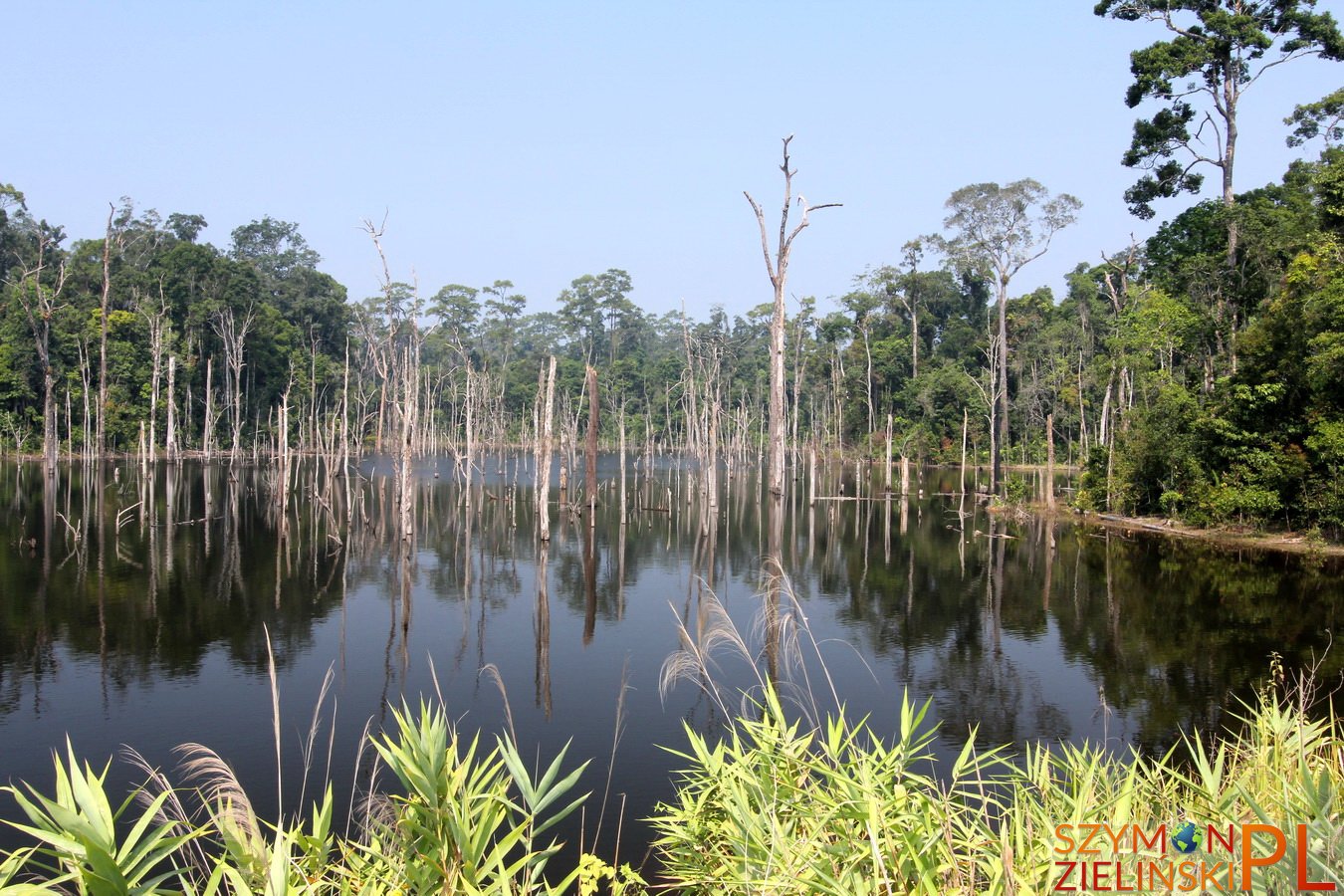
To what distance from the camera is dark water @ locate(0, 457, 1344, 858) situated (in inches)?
330

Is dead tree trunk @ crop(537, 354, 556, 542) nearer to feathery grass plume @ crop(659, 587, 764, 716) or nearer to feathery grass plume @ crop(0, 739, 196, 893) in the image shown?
feathery grass plume @ crop(659, 587, 764, 716)

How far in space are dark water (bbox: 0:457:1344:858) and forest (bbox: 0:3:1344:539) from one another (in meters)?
3.59

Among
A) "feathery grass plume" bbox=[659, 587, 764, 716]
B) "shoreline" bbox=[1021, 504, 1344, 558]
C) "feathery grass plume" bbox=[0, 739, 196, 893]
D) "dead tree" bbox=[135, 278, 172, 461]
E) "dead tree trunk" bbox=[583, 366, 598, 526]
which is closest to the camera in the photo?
"feathery grass plume" bbox=[0, 739, 196, 893]

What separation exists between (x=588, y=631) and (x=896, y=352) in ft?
135

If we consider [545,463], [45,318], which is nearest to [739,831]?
[545,463]

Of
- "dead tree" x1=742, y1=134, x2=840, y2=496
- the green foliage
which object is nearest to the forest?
"dead tree" x1=742, y1=134, x2=840, y2=496

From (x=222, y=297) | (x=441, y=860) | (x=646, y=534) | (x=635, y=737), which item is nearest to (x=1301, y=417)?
(x=646, y=534)

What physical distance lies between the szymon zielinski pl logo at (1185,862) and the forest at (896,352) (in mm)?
11803

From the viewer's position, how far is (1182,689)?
9.75 m

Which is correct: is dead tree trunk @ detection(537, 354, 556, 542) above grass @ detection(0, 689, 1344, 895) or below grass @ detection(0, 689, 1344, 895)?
above

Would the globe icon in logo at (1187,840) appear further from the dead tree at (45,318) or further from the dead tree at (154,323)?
the dead tree at (154,323)

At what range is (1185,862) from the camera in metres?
3.26

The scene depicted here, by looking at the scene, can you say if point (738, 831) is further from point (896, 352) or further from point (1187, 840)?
point (896, 352)

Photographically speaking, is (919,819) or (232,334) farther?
(232,334)
